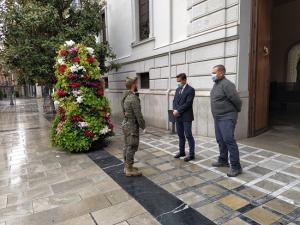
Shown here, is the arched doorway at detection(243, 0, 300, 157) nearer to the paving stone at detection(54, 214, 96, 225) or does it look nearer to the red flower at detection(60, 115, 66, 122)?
the paving stone at detection(54, 214, 96, 225)

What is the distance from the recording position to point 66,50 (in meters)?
5.84

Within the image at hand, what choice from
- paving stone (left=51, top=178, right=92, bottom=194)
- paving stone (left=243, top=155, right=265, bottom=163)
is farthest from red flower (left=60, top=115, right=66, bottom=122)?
paving stone (left=243, top=155, right=265, bottom=163)

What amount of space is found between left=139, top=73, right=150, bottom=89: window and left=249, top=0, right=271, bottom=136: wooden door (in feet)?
14.8

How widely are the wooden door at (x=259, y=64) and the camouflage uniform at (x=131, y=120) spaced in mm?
3572

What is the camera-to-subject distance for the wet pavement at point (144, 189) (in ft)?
9.72

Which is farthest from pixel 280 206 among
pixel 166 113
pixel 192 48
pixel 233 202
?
pixel 166 113

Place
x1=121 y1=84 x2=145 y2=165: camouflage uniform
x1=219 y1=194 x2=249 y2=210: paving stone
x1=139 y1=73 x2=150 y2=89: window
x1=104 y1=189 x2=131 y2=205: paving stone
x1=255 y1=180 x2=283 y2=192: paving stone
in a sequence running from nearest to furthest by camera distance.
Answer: x1=219 y1=194 x2=249 y2=210: paving stone < x1=104 y1=189 x2=131 y2=205: paving stone < x1=255 y1=180 x2=283 y2=192: paving stone < x1=121 y1=84 x2=145 y2=165: camouflage uniform < x1=139 y1=73 x2=150 y2=89: window

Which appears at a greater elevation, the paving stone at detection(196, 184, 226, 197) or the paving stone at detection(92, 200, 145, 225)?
the paving stone at detection(196, 184, 226, 197)

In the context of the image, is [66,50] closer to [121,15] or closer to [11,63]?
[11,63]

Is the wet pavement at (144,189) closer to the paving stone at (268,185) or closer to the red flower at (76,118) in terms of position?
the paving stone at (268,185)

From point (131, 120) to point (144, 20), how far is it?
7.07 m

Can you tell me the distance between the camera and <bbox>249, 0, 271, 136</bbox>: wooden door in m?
6.05

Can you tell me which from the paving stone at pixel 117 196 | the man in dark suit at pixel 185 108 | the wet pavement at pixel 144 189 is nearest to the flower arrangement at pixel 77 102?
the wet pavement at pixel 144 189

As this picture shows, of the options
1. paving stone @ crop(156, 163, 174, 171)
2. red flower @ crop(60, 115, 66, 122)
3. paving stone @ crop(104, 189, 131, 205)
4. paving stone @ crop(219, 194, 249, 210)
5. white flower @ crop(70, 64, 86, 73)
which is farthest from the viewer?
red flower @ crop(60, 115, 66, 122)
